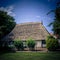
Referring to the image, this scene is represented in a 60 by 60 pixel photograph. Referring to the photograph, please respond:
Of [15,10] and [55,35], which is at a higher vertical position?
[15,10]

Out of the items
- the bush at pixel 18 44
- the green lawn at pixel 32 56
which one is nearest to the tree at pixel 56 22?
the green lawn at pixel 32 56

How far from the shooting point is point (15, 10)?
7.19 m

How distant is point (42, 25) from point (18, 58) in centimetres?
135

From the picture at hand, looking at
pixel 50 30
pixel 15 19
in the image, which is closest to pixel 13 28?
pixel 15 19

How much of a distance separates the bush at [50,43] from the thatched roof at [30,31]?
7.5 inches

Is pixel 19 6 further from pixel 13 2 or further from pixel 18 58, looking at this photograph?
pixel 18 58

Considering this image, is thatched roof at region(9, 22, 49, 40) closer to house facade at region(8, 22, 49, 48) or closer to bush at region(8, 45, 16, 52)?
house facade at region(8, 22, 49, 48)

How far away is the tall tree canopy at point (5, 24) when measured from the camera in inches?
286

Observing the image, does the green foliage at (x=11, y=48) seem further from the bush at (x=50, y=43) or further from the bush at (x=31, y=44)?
the bush at (x=50, y=43)

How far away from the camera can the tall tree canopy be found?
23.9 feet

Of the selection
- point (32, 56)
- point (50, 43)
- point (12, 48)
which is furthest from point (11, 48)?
point (50, 43)

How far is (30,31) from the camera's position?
718 cm

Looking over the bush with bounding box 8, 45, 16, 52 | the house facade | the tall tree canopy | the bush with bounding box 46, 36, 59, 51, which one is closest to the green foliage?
the bush with bounding box 8, 45, 16, 52

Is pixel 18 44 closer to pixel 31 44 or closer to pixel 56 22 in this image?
pixel 31 44
